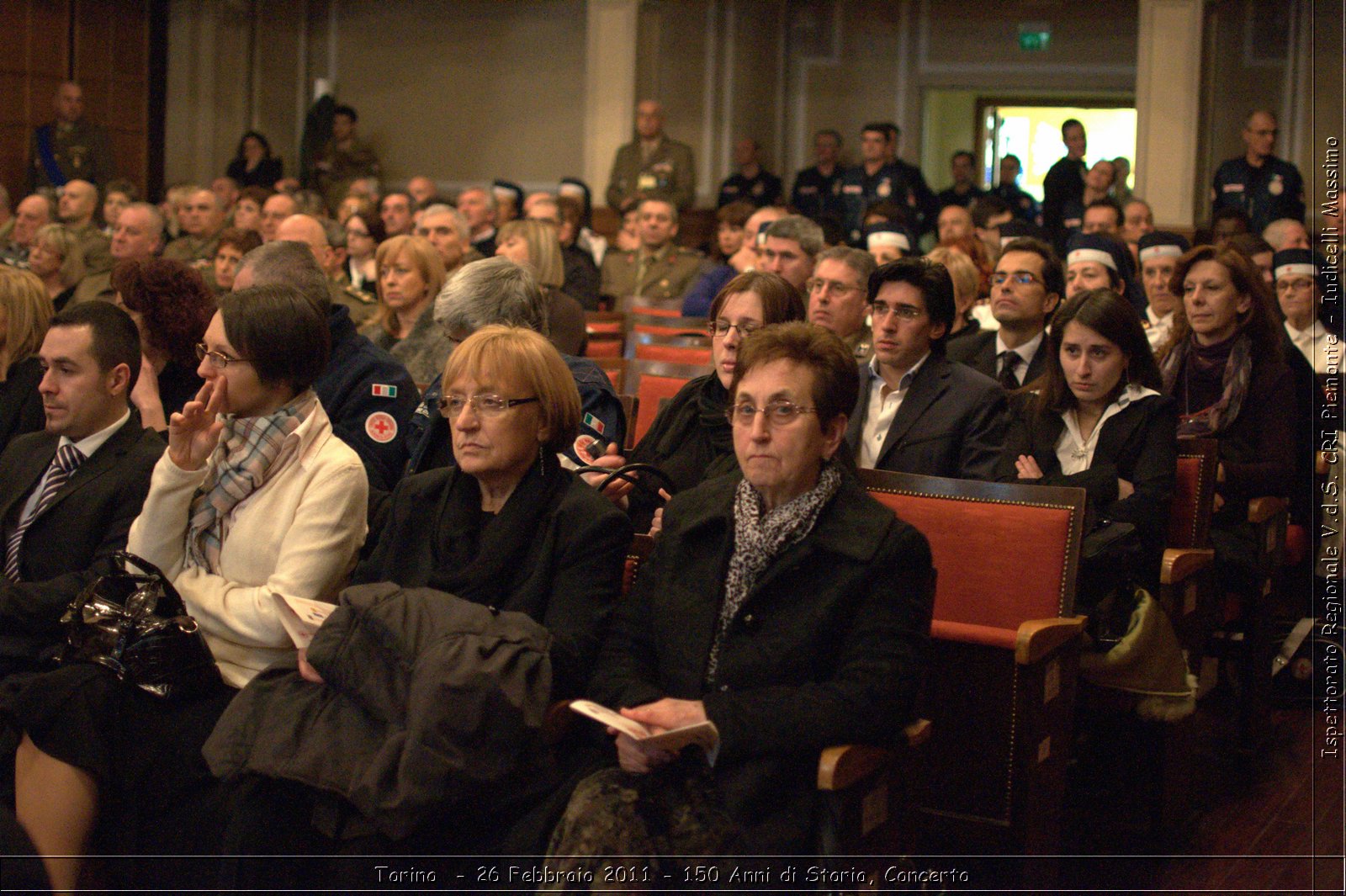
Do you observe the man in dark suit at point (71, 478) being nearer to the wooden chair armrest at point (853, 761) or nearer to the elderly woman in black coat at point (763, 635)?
the elderly woman in black coat at point (763, 635)

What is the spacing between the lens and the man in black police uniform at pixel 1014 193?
10.4m

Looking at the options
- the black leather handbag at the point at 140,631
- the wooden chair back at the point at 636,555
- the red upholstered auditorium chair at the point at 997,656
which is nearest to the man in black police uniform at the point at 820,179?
the red upholstered auditorium chair at the point at 997,656

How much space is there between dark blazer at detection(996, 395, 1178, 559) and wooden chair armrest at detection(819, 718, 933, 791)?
1.18 m

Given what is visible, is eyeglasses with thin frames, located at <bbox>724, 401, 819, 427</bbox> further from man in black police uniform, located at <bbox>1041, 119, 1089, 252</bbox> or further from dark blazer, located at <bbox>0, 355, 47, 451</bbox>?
man in black police uniform, located at <bbox>1041, 119, 1089, 252</bbox>

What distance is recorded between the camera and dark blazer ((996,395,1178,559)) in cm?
327

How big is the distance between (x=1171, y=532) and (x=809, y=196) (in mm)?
7660

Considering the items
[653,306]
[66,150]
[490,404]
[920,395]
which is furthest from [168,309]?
[66,150]

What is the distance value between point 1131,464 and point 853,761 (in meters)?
1.62

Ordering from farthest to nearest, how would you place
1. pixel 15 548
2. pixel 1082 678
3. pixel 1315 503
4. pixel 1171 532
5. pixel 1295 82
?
pixel 1295 82 < pixel 1315 503 < pixel 1171 532 < pixel 1082 678 < pixel 15 548

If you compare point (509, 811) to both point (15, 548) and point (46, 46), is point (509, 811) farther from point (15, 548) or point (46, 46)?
point (46, 46)

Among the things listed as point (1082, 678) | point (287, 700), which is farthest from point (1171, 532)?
point (287, 700)

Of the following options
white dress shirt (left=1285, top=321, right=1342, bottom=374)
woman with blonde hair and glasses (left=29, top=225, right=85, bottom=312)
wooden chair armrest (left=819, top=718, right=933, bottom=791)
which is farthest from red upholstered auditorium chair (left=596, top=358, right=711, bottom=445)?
woman with blonde hair and glasses (left=29, top=225, right=85, bottom=312)

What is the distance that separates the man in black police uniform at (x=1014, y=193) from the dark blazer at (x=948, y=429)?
7335 millimetres

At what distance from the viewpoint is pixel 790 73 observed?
1195cm
